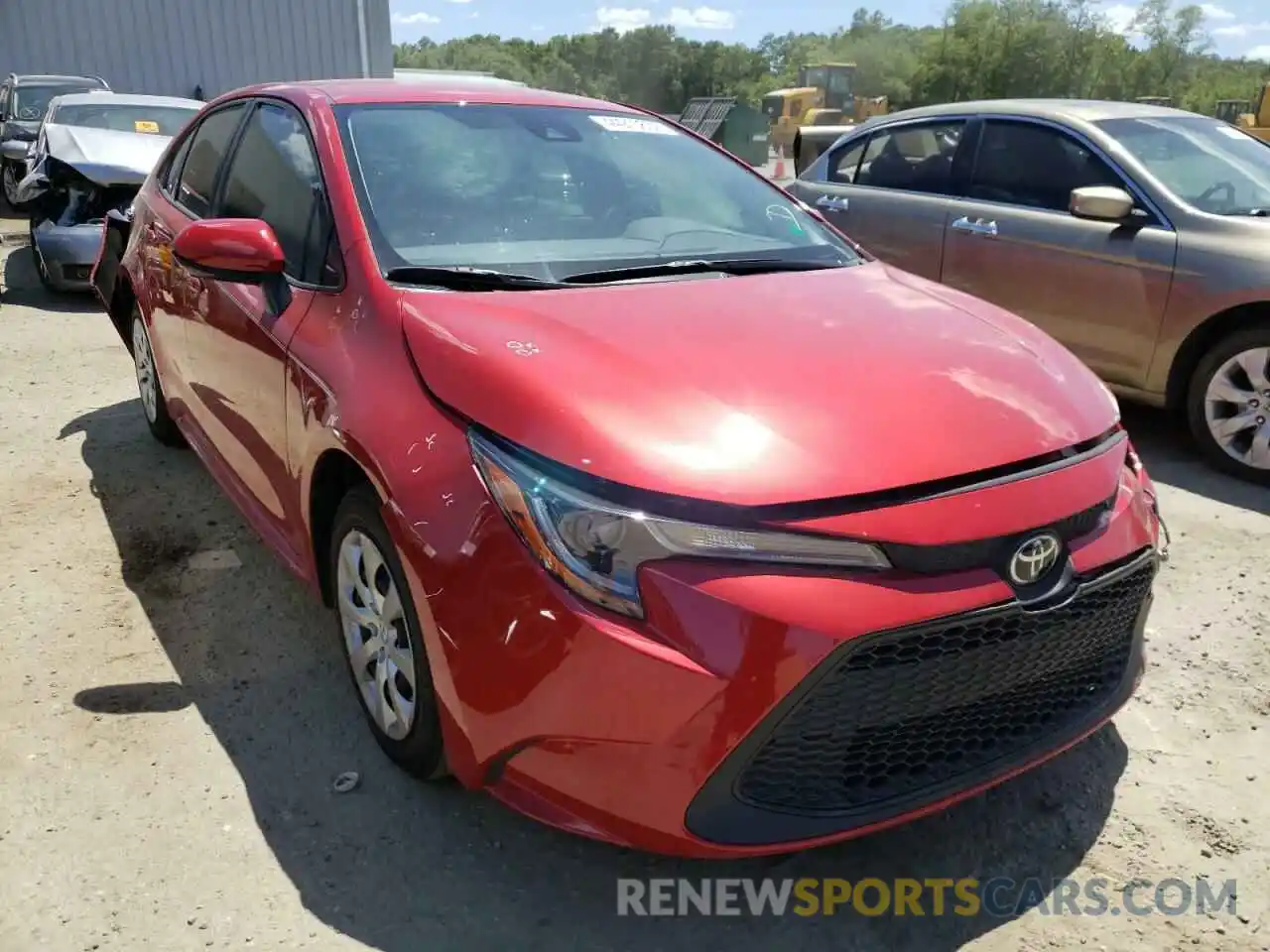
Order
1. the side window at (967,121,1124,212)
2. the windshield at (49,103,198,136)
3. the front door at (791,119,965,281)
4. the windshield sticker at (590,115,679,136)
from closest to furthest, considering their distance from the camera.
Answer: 1. the windshield sticker at (590,115,679,136)
2. the side window at (967,121,1124,212)
3. the front door at (791,119,965,281)
4. the windshield at (49,103,198,136)

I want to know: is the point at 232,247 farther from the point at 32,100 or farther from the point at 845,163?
the point at 32,100

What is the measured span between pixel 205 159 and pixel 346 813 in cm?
263

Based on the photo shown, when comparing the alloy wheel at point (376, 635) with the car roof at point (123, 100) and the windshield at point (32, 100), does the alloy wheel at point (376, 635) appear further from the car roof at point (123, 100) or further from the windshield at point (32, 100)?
the windshield at point (32, 100)

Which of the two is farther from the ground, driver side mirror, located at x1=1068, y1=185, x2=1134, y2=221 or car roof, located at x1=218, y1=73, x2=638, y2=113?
car roof, located at x1=218, y1=73, x2=638, y2=113

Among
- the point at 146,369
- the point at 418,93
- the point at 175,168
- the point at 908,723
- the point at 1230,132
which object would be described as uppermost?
the point at 418,93

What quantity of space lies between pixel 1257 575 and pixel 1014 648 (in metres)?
2.15

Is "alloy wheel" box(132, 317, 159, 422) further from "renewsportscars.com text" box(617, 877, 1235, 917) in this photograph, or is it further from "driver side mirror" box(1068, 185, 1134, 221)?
"driver side mirror" box(1068, 185, 1134, 221)

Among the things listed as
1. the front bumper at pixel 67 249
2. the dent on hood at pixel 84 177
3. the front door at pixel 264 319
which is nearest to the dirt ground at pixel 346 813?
the front door at pixel 264 319

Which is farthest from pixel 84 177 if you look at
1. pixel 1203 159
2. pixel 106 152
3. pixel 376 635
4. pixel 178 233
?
pixel 1203 159

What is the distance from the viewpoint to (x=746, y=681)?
1.79 m

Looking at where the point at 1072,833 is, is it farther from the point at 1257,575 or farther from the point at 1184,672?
the point at 1257,575

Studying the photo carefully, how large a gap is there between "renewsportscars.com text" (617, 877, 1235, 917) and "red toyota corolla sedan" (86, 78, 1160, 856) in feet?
0.98

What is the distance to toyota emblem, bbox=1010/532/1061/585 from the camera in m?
1.95

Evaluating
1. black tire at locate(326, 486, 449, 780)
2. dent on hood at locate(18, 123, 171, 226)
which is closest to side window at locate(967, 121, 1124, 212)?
black tire at locate(326, 486, 449, 780)
